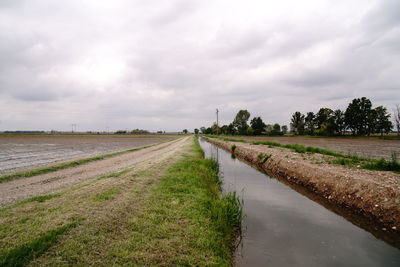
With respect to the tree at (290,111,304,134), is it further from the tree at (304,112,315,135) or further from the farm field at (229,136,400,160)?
the farm field at (229,136,400,160)

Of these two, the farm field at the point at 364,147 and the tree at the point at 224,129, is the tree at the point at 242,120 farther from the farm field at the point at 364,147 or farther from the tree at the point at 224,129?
the farm field at the point at 364,147

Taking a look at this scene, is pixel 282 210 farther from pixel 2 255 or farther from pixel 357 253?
pixel 2 255

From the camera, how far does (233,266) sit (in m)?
4.64

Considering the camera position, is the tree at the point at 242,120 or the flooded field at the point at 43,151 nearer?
the flooded field at the point at 43,151

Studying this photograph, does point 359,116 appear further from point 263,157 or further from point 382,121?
point 263,157

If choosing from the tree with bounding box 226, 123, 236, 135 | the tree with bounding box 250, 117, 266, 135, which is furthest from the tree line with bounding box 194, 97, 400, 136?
Result: the tree with bounding box 226, 123, 236, 135

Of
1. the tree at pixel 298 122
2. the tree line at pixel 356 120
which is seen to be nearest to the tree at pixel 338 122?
the tree line at pixel 356 120

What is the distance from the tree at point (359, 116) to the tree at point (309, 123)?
17.8m

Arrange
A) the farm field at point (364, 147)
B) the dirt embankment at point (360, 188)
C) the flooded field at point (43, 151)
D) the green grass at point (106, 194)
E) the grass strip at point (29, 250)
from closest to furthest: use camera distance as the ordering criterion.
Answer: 1. the grass strip at point (29, 250)
2. the dirt embankment at point (360, 188)
3. the green grass at point (106, 194)
4. the flooded field at point (43, 151)
5. the farm field at point (364, 147)

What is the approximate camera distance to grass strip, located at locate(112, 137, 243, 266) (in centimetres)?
412

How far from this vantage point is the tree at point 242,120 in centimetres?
12176

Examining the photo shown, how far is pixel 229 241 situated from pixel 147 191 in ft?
13.7

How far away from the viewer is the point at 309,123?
99.2 meters

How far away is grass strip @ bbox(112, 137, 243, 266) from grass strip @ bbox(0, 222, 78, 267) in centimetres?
156
